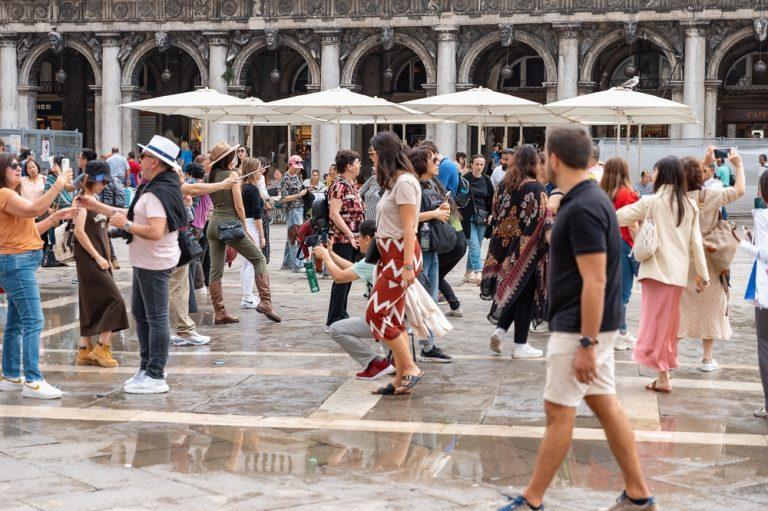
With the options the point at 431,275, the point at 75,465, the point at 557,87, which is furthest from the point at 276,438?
the point at 557,87

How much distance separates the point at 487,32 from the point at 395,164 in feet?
90.4

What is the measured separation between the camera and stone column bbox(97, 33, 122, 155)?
123 ft

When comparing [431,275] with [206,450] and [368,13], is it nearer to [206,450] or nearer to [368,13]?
[206,450]

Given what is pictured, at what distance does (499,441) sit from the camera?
7020 millimetres

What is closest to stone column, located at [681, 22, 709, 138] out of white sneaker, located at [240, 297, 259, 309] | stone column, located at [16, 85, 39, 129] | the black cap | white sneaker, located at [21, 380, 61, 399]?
stone column, located at [16, 85, 39, 129]

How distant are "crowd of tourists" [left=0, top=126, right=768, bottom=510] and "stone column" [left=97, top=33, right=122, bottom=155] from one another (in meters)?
26.9

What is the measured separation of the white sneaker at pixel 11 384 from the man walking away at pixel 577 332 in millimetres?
4502

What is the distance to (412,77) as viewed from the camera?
39656mm

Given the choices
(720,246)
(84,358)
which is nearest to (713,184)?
(720,246)

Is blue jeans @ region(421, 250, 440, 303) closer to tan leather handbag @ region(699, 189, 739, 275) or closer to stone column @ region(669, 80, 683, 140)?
tan leather handbag @ region(699, 189, 739, 275)

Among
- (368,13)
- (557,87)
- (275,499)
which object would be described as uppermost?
(368,13)

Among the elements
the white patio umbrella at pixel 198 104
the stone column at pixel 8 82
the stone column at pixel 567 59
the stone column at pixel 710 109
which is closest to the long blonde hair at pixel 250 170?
the white patio umbrella at pixel 198 104

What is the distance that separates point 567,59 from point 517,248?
82.0 ft

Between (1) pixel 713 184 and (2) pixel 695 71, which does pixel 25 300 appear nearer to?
(1) pixel 713 184
